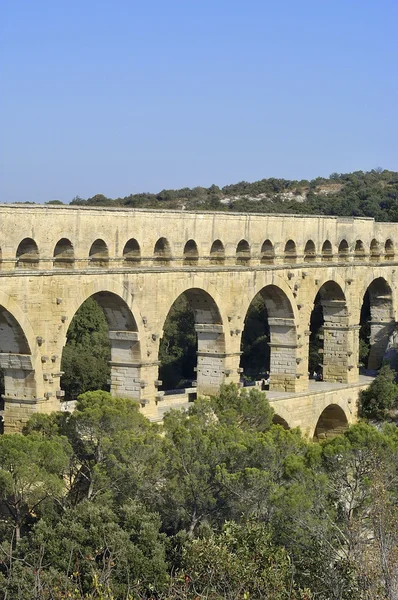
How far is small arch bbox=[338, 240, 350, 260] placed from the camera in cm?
4762

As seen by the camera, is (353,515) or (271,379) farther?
(271,379)

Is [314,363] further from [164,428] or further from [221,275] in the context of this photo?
[164,428]

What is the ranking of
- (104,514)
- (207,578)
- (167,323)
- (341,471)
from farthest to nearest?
(167,323) → (341,471) → (104,514) → (207,578)

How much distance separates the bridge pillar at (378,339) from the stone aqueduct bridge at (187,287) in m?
0.05

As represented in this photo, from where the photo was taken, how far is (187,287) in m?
38.7

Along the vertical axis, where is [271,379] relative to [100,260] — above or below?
below

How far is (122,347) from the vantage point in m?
37.1

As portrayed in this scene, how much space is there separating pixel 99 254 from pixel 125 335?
256cm

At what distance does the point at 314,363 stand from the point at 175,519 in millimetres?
23817

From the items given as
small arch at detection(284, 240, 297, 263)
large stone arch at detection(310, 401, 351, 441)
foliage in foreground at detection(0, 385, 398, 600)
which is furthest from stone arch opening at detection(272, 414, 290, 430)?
foliage in foreground at detection(0, 385, 398, 600)

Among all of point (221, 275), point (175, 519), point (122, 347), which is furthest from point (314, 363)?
point (175, 519)

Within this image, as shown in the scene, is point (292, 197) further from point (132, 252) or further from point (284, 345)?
point (132, 252)

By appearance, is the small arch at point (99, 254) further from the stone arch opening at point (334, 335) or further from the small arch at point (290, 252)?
the stone arch opening at point (334, 335)

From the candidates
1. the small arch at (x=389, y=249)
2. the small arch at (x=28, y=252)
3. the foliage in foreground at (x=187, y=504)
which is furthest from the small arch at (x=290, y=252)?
the small arch at (x=28, y=252)
